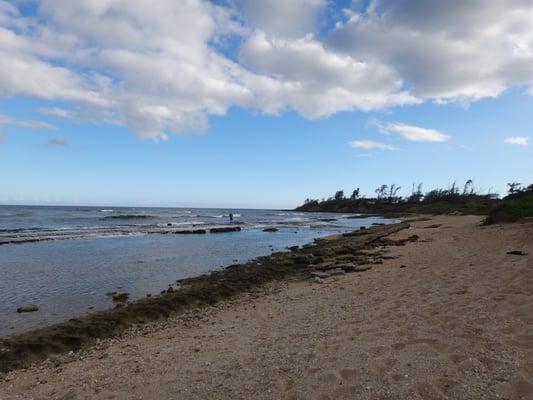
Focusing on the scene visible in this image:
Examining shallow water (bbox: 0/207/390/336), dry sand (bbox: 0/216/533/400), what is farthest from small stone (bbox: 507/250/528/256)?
shallow water (bbox: 0/207/390/336)

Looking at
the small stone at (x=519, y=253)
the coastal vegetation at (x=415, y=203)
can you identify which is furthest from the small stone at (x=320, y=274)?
the coastal vegetation at (x=415, y=203)

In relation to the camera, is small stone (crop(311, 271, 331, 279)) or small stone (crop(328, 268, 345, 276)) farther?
small stone (crop(328, 268, 345, 276))

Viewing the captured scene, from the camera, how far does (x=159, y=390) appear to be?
14.9 ft

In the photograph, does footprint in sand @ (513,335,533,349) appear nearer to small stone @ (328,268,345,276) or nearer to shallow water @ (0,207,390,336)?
small stone @ (328,268,345,276)

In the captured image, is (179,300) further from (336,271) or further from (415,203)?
(415,203)

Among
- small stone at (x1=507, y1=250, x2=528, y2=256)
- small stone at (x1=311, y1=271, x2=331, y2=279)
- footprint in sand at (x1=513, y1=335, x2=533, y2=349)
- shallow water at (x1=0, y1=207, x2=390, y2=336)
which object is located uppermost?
small stone at (x1=507, y1=250, x2=528, y2=256)

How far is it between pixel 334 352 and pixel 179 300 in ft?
18.8

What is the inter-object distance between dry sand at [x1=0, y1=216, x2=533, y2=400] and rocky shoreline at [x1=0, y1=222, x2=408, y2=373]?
568mm

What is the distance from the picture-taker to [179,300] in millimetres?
9945

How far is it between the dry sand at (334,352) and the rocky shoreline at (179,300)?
1.86 feet

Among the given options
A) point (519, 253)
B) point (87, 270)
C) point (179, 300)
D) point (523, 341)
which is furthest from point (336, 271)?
point (87, 270)

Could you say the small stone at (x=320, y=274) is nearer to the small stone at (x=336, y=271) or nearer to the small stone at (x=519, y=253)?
the small stone at (x=336, y=271)

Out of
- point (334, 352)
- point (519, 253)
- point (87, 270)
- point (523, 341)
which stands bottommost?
point (87, 270)

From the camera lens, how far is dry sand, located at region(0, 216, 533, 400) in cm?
413
